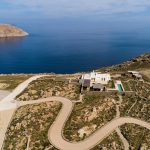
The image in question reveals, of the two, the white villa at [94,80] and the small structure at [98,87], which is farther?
the white villa at [94,80]

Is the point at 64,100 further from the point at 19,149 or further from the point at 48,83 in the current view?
the point at 19,149

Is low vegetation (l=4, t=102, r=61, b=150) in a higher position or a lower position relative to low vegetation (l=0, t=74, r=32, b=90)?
lower

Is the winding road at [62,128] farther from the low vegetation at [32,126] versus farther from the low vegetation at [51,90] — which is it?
the low vegetation at [51,90]

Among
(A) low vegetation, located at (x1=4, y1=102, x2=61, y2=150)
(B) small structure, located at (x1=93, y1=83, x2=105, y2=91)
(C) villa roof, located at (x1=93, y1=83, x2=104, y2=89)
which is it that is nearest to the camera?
(A) low vegetation, located at (x1=4, y1=102, x2=61, y2=150)

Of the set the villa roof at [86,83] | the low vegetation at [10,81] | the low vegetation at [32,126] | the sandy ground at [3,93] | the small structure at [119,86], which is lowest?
the low vegetation at [32,126]

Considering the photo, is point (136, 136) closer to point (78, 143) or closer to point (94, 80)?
point (78, 143)

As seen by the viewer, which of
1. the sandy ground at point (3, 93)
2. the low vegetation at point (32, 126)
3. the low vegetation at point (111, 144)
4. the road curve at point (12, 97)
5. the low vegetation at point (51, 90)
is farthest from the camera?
the sandy ground at point (3, 93)

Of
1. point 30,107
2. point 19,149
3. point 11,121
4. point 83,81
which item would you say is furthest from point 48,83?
point 19,149

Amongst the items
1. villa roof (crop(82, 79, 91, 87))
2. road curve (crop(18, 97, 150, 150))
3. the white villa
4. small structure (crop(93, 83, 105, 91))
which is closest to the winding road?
road curve (crop(18, 97, 150, 150))

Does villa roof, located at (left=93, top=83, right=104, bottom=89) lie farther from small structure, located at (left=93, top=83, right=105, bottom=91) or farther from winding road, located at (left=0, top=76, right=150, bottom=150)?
winding road, located at (left=0, top=76, right=150, bottom=150)

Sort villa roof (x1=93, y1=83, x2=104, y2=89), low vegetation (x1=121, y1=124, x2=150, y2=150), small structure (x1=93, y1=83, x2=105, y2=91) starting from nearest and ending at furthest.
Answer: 1. low vegetation (x1=121, y1=124, x2=150, y2=150)
2. small structure (x1=93, y1=83, x2=105, y2=91)
3. villa roof (x1=93, y1=83, x2=104, y2=89)

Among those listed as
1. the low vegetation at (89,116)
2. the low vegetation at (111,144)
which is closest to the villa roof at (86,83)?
the low vegetation at (89,116)
